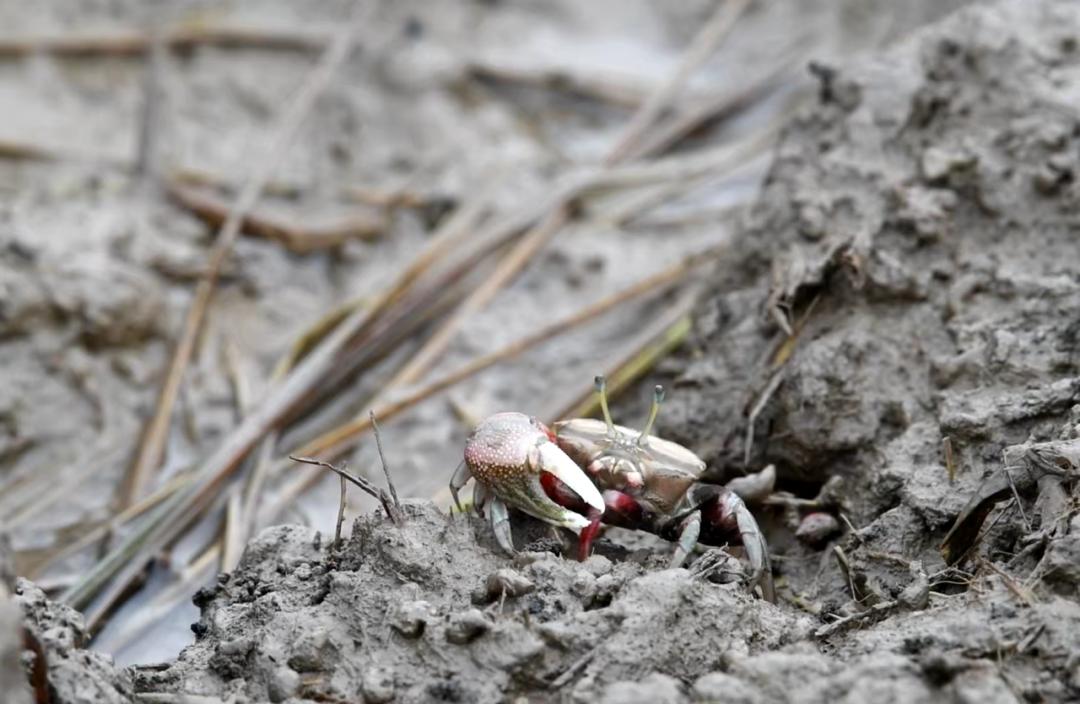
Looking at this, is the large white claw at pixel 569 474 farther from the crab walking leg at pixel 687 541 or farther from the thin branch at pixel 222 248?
the thin branch at pixel 222 248

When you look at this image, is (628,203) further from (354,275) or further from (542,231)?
(354,275)

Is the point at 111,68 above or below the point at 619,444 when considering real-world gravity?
above

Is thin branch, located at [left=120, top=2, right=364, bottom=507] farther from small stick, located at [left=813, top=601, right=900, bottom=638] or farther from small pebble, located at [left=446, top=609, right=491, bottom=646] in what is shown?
small stick, located at [left=813, top=601, right=900, bottom=638]

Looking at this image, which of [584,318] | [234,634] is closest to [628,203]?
[584,318]

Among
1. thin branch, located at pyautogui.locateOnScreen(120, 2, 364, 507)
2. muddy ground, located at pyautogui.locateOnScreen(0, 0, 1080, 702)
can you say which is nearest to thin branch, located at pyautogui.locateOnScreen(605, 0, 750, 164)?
thin branch, located at pyautogui.locateOnScreen(120, 2, 364, 507)

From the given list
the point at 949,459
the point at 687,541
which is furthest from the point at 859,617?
the point at 949,459

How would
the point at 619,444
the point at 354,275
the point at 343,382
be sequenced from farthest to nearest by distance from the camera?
the point at 354,275, the point at 343,382, the point at 619,444

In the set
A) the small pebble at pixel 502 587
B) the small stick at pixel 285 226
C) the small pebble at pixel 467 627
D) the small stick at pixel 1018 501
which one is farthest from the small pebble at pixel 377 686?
the small stick at pixel 285 226

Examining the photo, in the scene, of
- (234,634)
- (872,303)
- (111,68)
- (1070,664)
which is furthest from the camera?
(111,68)
